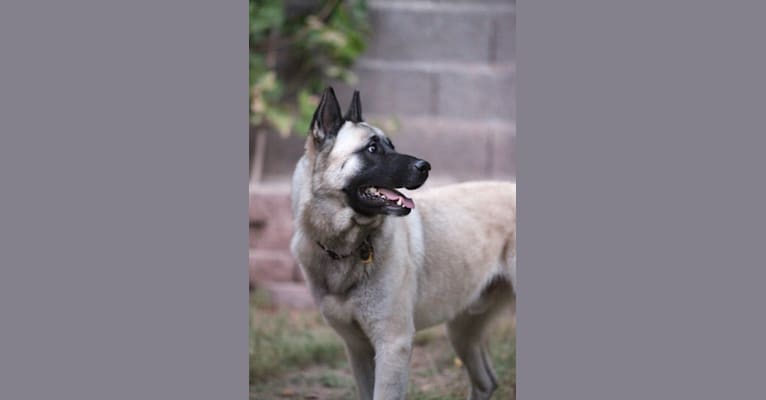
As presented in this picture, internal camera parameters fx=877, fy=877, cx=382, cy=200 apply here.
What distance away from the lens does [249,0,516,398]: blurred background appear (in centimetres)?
652

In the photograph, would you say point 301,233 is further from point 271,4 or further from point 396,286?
point 271,4

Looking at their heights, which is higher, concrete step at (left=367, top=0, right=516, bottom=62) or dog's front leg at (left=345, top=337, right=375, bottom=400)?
concrete step at (left=367, top=0, right=516, bottom=62)

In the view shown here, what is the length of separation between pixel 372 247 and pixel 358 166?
481mm

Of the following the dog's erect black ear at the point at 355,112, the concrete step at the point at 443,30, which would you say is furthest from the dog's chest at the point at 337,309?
the concrete step at the point at 443,30

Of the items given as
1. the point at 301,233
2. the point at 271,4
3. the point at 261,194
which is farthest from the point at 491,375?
the point at 271,4

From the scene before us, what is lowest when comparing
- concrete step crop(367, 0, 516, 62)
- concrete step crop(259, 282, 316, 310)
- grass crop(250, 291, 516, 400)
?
grass crop(250, 291, 516, 400)

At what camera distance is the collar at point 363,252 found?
473 cm

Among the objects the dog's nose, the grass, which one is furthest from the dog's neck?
the grass

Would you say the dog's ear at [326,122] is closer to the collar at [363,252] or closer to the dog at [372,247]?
the dog at [372,247]

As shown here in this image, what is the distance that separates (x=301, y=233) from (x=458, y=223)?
1101 mm

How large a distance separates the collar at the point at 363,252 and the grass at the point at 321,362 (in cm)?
142

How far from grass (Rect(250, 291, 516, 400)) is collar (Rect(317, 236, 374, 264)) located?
142 centimetres

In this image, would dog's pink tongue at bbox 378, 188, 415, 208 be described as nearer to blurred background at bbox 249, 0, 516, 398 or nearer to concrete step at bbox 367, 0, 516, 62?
blurred background at bbox 249, 0, 516, 398

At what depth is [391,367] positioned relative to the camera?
4.64 m
